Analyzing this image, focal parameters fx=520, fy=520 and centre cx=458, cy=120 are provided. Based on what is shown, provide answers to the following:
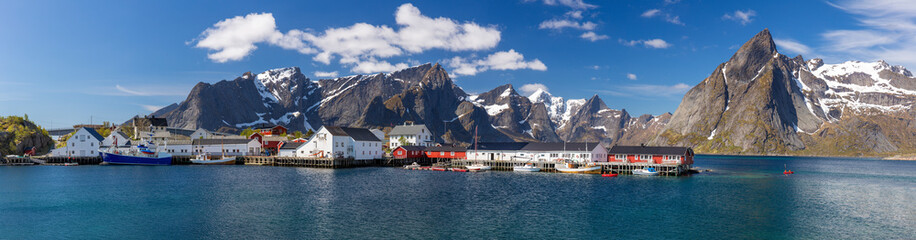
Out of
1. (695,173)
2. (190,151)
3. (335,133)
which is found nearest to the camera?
(695,173)

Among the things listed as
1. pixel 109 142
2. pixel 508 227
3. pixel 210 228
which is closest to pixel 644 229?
pixel 508 227

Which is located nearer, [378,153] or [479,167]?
[479,167]

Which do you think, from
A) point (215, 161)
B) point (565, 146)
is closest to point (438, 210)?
point (565, 146)

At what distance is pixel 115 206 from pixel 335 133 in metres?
65.7

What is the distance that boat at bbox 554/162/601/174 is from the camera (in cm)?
9762

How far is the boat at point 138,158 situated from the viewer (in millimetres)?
119125

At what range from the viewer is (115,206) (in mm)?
50469

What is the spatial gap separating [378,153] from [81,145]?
7085cm

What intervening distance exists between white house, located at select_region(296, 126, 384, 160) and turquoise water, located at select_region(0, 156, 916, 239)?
126 feet

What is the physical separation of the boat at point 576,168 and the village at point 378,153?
430mm

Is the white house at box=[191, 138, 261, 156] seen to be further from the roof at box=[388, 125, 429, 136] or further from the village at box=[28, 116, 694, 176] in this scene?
the roof at box=[388, 125, 429, 136]

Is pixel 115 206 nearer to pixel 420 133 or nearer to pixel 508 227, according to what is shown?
pixel 508 227

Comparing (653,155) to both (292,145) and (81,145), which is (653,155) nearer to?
(292,145)

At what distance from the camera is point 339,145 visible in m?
116
